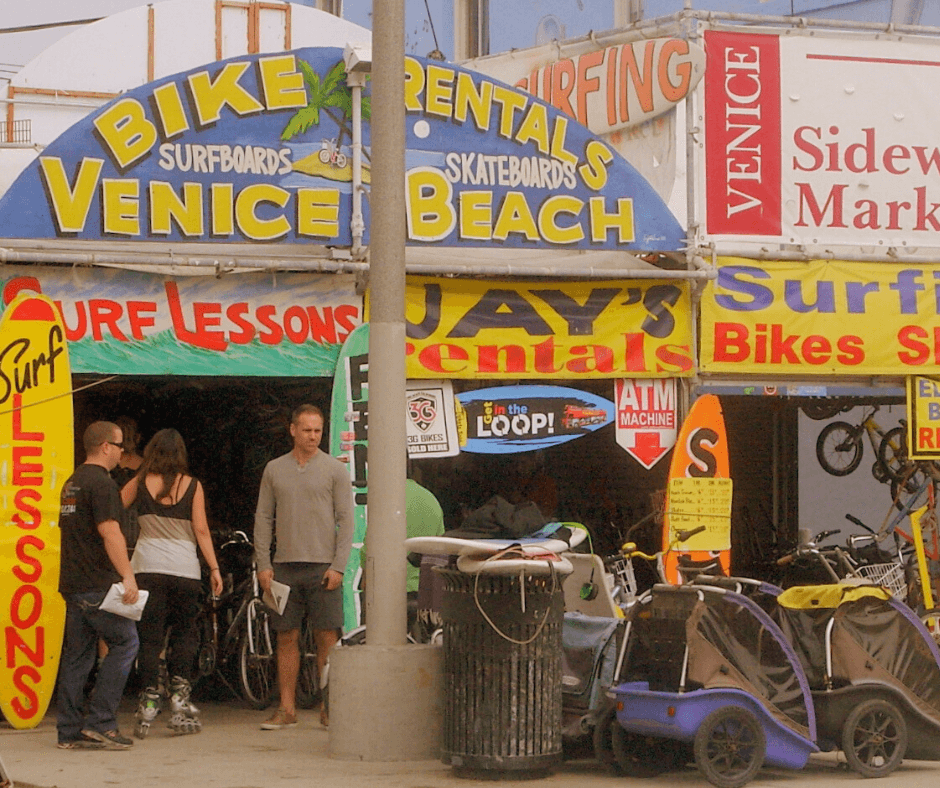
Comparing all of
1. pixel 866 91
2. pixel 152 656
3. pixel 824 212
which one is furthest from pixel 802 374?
pixel 152 656

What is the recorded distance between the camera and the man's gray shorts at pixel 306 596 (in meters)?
10.4

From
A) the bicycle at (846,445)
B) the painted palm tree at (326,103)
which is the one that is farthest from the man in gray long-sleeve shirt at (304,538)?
the bicycle at (846,445)

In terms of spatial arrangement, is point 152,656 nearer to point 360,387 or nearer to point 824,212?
point 360,387

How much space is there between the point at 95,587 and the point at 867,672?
445 cm

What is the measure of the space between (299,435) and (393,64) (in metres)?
2.51

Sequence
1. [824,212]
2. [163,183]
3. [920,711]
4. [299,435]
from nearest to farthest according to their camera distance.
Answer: [920,711]
[299,435]
[163,183]
[824,212]

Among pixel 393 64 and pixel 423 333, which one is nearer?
pixel 393 64

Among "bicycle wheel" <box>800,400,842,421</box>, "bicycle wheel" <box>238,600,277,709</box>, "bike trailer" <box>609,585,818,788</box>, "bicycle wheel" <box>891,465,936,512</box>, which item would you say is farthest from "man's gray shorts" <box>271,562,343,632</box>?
"bicycle wheel" <box>800,400,842,421</box>

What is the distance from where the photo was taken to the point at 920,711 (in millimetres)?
8836

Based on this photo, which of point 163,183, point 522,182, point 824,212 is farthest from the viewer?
point 824,212

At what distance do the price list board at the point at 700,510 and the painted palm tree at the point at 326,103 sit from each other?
3573 mm

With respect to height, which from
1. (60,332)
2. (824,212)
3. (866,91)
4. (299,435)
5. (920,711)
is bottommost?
(920,711)

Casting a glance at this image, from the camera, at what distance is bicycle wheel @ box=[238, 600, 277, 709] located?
11.7 metres

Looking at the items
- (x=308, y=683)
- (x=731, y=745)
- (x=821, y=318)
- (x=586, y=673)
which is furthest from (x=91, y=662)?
(x=821, y=318)
